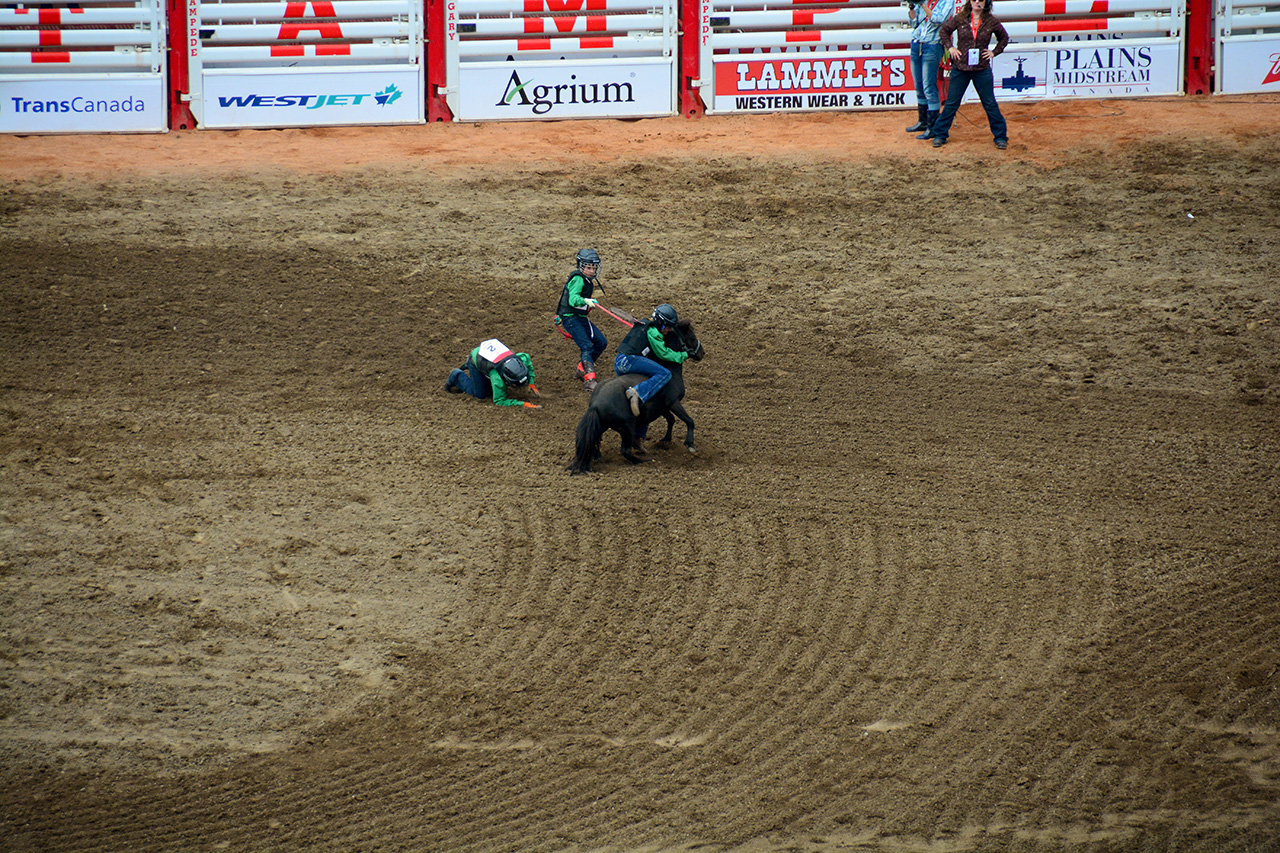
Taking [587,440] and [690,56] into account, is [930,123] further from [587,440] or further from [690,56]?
[587,440]

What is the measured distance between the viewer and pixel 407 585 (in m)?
8.23

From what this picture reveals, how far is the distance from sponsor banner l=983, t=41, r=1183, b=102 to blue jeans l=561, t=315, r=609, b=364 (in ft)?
31.6

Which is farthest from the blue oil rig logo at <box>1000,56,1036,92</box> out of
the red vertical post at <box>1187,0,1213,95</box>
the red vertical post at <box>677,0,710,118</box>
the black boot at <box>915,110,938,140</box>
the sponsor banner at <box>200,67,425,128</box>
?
the sponsor banner at <box>200,67,425,128</box>

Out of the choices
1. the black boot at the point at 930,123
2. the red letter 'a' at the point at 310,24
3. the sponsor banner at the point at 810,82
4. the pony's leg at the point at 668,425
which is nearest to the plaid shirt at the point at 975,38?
the black boot at the point at 930,123

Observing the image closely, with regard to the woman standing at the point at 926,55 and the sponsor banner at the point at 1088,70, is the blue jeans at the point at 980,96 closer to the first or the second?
the woman standing at the point at 926,55

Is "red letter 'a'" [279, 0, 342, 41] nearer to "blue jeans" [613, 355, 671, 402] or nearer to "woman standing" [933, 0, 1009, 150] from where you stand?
"woman standing" [933, 0, 1009, 150]

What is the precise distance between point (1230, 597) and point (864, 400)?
4.31 metres

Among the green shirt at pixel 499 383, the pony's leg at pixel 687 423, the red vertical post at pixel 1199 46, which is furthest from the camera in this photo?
the red vertical post at pixel 1199 46

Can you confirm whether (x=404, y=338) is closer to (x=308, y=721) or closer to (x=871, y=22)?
(x=308, y=721)

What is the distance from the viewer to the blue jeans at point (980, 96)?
16297 millimetres

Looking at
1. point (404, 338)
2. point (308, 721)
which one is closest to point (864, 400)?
point (404, 338)

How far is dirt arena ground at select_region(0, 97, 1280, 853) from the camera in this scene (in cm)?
628

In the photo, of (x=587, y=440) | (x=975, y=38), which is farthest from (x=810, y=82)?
(x=587, y=440)

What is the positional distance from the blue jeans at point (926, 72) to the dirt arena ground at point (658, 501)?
29.3 inches
